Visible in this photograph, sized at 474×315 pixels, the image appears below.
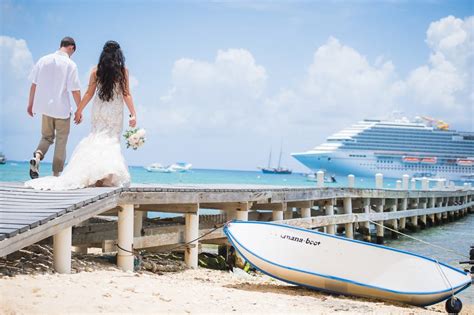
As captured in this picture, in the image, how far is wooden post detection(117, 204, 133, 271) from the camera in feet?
23.4

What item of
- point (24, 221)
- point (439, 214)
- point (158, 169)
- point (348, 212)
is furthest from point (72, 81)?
point (158, 169)

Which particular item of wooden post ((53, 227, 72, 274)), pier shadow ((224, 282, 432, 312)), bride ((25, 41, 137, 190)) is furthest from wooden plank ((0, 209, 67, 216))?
pier shadow ((224, 282, 432, 312))

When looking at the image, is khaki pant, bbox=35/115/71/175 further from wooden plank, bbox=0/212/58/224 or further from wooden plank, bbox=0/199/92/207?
wooden plank, bbox=0/212/58/224

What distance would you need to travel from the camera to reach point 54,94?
7.71 m

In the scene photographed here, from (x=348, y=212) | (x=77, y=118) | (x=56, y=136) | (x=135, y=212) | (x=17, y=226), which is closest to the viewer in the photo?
(x=17, y=226)

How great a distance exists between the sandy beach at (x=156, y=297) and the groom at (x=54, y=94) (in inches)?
77.4

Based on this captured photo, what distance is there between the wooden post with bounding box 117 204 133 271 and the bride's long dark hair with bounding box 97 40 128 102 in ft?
4.44

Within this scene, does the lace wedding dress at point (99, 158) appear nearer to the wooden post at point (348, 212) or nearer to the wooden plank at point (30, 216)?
the wooden plank at point (30, 216)

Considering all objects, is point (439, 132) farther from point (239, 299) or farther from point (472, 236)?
point (239, 299)

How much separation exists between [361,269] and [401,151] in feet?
260

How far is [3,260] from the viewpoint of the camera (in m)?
6.05

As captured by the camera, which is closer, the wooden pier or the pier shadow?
the wooden pier

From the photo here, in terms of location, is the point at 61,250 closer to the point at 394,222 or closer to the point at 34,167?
the point at 34,167

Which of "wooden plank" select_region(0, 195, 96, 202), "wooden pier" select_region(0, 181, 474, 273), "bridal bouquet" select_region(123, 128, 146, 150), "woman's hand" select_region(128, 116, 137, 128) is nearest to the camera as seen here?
"wooden pier" select_region(0, 181, 474, 273)
